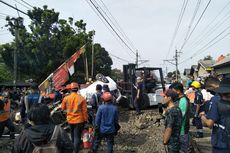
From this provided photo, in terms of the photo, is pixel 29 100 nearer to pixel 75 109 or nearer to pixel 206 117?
pixel 75 109

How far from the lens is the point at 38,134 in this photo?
11.8 feet

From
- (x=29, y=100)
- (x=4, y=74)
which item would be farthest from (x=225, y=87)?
(x=4, y=74)

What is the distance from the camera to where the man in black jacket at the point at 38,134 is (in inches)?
141

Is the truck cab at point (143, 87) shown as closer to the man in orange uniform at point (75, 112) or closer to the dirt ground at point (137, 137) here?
the dirt ground at point (137, 137)

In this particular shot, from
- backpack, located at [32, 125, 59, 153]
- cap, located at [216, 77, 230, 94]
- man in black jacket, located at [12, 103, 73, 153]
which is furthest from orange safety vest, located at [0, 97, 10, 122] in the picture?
cap, located at [216, 77, 230, 94]

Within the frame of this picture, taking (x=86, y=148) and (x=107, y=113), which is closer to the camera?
(x=107, y=113)

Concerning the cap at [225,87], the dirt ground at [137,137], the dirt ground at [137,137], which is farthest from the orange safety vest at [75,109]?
the cap at [225,87]

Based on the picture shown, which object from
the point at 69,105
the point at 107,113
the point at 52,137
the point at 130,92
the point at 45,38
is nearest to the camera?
the point at 52,137

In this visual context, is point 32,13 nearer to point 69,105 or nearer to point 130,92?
point 130,92

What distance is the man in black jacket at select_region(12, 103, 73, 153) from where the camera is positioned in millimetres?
3588

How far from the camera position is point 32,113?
372 centimetres

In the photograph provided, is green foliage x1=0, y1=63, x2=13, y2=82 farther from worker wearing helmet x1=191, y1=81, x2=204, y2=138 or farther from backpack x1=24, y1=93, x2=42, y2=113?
backpack x1=24, y1=93, x2=42, y2=113

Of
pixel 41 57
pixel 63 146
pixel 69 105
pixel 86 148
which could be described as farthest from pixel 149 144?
pixel 41 57

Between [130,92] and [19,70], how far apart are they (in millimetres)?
25326
